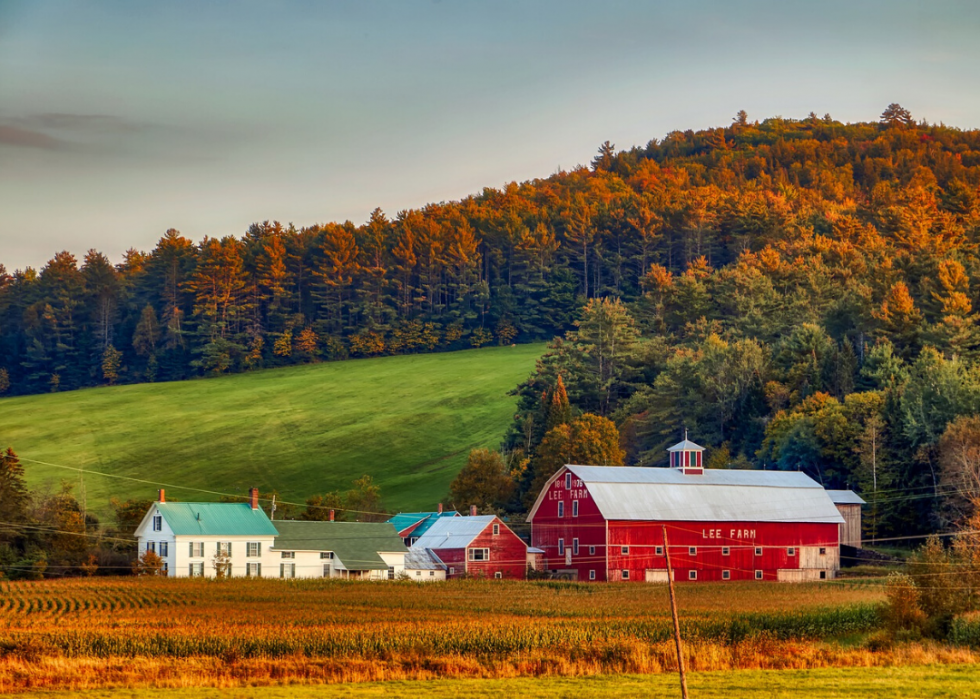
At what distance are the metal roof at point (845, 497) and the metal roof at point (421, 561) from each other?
24.4m

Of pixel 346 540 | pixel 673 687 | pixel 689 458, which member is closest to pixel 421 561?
pixel 346 540

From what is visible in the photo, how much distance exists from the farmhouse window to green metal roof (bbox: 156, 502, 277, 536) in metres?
12.2

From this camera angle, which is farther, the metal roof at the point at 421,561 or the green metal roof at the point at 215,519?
the metal roof at the point at 421,561

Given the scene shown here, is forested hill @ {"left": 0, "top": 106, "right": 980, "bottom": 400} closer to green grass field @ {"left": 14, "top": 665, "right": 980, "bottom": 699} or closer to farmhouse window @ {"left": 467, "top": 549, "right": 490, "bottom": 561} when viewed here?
farmhouse window @ {"left": 467, "top": 549, "right": 490, "bottom": 561}

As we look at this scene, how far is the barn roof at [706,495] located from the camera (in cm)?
7238

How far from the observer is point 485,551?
76375 millimetres

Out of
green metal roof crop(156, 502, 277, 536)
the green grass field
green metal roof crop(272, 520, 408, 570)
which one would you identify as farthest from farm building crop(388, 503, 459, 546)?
the green grass field

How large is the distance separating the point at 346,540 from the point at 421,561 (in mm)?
4900

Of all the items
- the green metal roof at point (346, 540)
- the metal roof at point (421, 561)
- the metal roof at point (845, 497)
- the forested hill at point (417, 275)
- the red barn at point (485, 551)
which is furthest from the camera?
the forested hill at point (417, 275)

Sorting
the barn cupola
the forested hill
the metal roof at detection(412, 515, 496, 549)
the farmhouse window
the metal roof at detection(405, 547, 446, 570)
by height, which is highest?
the forested hill

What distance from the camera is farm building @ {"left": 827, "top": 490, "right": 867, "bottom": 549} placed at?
7568cm

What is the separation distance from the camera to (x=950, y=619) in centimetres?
4231

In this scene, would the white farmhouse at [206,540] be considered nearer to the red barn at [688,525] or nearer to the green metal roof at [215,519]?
the green metal roof at [215,519]

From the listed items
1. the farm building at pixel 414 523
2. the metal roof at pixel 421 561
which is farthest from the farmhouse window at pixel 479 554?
the farm building at pixel 414 523
